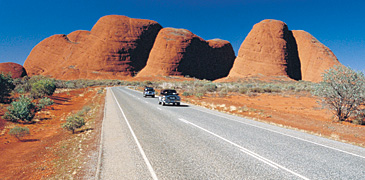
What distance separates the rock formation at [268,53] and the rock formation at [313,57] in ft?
8.44

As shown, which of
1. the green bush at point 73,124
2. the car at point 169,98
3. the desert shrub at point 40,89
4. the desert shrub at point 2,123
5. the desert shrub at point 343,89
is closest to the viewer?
the green bush at point 73,124

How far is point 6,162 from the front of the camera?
6.86 meters

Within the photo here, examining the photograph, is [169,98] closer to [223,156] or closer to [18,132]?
[18,132]

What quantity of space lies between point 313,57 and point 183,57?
55.9 m

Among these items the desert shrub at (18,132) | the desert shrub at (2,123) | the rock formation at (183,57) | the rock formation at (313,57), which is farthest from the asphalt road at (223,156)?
the rock formation at (183,57)

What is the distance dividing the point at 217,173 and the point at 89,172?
313cm

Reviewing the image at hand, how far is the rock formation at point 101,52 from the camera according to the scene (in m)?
100

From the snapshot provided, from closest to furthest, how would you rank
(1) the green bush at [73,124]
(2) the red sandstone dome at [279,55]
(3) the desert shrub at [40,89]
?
(1) the green bush at [73,124], (3) the desert shrub at [40,89], (2) the red sandstone dome at [279,55]

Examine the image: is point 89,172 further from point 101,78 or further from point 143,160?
point 101,78


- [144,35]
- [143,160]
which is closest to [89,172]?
[143,160]

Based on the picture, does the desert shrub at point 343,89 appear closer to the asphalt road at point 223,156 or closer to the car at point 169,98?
the asphalt road at point 223,156

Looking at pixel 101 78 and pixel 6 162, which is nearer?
pixel 6 162

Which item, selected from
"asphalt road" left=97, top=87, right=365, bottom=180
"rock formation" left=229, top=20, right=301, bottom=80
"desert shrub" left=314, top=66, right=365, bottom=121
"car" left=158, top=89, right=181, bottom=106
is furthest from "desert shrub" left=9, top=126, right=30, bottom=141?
"rock formation" left=229, top=20, right=301, bottom=80

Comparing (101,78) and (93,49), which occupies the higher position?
(93,49)
